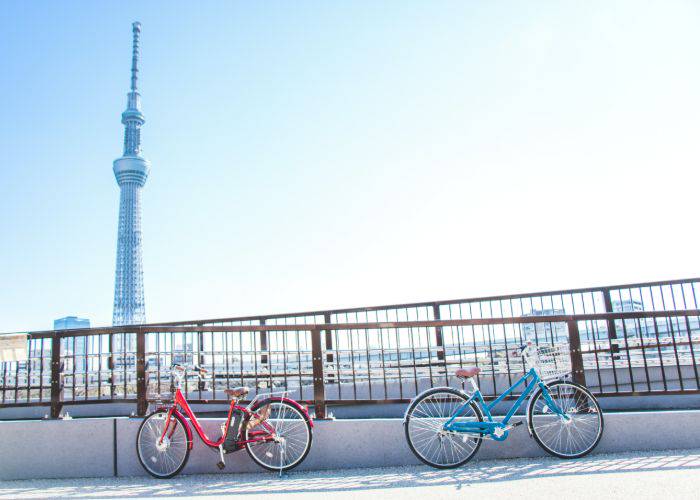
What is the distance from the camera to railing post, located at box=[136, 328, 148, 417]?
20.9 feet

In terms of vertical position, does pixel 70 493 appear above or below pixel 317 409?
below

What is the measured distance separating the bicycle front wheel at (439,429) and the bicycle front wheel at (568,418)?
0.63 meters

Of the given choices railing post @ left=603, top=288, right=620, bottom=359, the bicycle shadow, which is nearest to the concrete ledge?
the bicycle shadow

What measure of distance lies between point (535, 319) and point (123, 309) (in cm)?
10368

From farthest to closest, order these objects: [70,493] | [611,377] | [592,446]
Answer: [611,377], [592,446], [70,493]

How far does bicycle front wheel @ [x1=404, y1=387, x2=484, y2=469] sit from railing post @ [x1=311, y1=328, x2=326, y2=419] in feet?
3.14

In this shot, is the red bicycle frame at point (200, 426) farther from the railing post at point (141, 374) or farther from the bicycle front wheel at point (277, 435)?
the railing post at point (141, 374)

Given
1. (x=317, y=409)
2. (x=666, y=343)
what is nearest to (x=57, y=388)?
(x=317, y=409)

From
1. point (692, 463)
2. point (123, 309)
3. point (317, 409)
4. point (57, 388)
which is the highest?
point (123, 309)

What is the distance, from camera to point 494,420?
5.61m

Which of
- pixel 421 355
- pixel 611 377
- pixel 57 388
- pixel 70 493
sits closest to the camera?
pixel 70 493

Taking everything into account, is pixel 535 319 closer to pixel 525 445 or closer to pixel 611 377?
pixel 525 445

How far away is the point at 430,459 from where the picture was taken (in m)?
5.59

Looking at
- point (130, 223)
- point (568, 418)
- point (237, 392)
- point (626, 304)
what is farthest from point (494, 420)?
point (130, 223)
